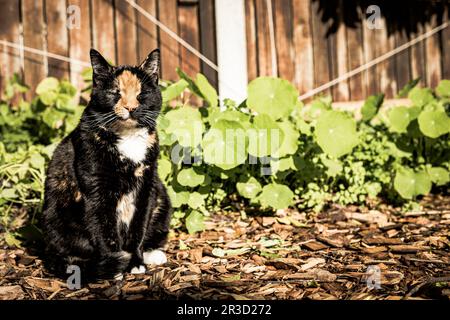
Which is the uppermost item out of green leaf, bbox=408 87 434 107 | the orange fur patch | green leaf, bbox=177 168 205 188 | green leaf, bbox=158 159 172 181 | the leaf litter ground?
green leaf, bbox=408 87 434 107

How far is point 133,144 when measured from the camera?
2.38m

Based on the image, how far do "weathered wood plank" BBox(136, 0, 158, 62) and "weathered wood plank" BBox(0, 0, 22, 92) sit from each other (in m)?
1.04

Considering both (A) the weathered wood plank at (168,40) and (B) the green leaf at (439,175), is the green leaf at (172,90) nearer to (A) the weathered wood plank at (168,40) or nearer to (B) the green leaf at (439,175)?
(A) the weathered wood plank at (168,40)

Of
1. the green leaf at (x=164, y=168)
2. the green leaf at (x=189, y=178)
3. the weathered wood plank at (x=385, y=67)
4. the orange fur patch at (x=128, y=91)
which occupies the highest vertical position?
the weathered wood plank at (x=385, y=67)

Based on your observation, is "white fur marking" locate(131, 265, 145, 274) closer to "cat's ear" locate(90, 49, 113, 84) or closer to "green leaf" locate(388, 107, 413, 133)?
"cat's ear" locate(90, 49, 113, 84)

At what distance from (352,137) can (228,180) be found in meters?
0.91

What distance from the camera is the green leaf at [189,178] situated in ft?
10.1

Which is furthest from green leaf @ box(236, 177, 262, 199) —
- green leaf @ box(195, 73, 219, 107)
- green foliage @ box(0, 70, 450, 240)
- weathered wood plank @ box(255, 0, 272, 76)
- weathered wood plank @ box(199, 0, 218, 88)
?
weathered wood plank @ box(255, 0, 272, 76)

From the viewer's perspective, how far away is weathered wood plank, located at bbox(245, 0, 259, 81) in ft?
15.1

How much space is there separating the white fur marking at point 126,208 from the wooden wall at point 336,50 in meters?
2.55

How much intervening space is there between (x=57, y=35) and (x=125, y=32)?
1.92 feet

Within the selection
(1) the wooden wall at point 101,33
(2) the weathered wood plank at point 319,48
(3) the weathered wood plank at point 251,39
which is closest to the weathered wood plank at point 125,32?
(1) the wooden wall at point 101,33

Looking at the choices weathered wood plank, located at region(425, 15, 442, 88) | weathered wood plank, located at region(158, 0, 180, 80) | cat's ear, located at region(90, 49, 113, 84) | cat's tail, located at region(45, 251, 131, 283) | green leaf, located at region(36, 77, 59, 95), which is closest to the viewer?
cat's tail, located at region(45, 251, 131, 283)
